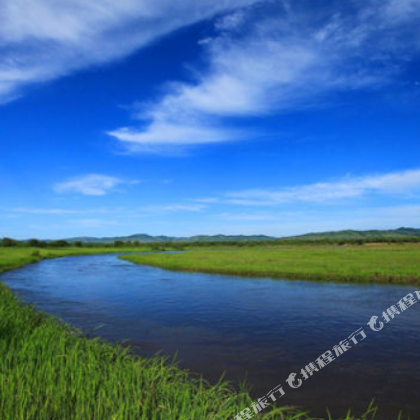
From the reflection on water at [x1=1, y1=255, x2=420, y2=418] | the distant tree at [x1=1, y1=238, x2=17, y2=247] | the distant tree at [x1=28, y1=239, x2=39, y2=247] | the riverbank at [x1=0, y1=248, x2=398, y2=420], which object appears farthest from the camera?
the distant tree at [x1=28, y1=239, x2=39, y2=247]

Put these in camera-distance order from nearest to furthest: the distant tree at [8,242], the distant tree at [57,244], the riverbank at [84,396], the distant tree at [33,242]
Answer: the riverbank at [84,396] < the distant tree at [8,242] < the distant tree at [57,244] < the distant tree at [33,242]

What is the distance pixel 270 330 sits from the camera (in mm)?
16125

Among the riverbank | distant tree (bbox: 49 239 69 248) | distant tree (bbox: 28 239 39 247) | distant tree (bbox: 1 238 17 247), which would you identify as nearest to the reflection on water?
the riverbank

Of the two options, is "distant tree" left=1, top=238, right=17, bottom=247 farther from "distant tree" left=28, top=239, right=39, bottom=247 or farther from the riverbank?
the riverbank

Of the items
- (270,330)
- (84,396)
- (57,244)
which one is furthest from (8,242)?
(84,396)

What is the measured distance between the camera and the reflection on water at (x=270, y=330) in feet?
33.6

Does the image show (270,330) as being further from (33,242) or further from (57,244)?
(33,242)

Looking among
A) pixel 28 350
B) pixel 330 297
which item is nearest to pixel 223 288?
pixel 330 297

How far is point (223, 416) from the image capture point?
6.55 m

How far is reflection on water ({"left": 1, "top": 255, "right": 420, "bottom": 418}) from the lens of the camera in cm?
1025

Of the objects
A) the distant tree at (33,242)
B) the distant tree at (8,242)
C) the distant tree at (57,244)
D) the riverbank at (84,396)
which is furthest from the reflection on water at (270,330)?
the distant tree at (33,242)

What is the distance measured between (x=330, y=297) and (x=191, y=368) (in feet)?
48.6

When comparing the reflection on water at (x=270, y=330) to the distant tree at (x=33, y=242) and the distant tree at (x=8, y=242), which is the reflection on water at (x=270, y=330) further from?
the distant tree at (x=33, y=242)

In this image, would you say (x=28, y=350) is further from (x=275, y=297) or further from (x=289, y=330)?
(x=275, y=297)
